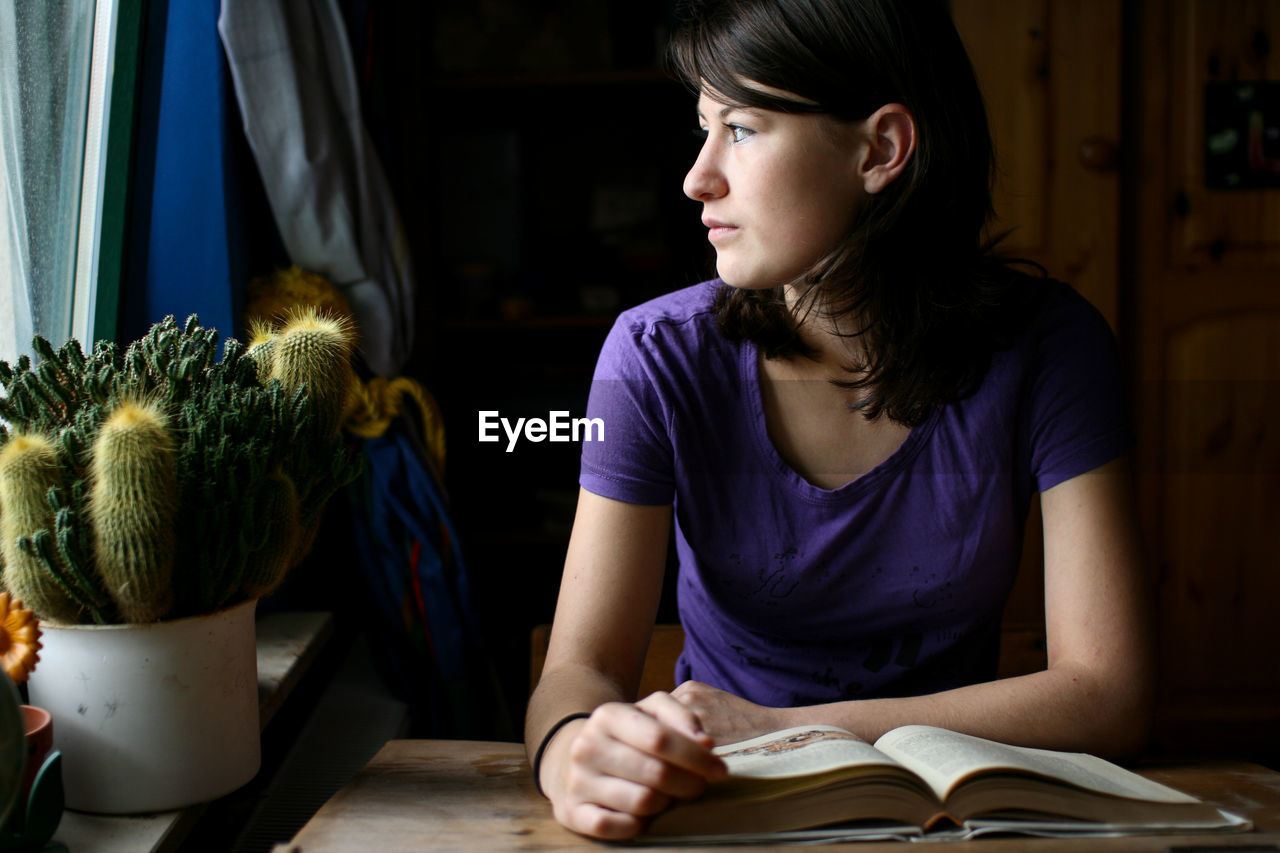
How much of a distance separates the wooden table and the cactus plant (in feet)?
0.56

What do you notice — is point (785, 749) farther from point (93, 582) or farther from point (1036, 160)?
point (1036, 160)

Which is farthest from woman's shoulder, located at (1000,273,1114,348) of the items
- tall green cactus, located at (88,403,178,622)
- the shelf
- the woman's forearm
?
the shelf

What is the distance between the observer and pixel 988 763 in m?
0.60

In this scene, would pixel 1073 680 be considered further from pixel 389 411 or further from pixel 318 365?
pixel 389 411

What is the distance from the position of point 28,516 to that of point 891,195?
2.49ft

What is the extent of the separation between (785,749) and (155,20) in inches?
40.1

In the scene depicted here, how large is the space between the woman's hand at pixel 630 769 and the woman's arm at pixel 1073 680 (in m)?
0.13

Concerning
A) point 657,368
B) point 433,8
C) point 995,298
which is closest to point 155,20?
point 657,368

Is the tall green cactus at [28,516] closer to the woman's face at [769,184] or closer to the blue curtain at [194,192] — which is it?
the woman's face at [769,184]

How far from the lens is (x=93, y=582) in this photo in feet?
2.07

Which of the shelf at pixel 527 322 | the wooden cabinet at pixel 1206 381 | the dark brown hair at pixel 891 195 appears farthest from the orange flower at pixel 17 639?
the wooden cabinet at pixel 1206 381

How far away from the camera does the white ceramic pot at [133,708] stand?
0.65m

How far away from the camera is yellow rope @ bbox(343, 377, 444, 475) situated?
1.64 meters

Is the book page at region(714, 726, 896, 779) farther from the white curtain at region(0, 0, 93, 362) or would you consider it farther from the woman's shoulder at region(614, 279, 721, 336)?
the white curtain at region(0, 0, 93, 362)
